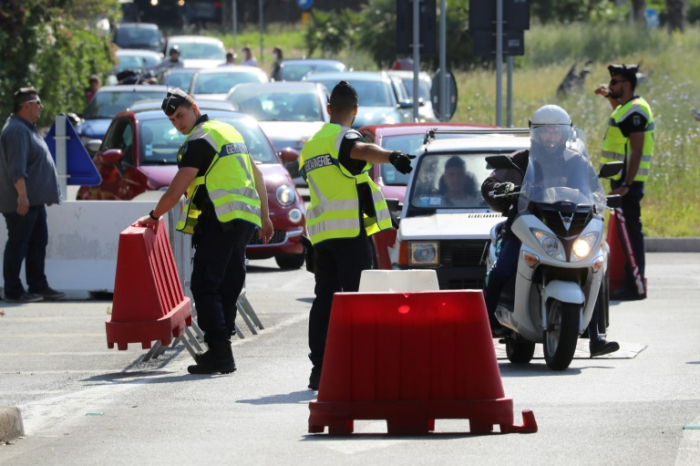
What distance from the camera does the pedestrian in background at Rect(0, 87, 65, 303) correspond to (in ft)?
46.7

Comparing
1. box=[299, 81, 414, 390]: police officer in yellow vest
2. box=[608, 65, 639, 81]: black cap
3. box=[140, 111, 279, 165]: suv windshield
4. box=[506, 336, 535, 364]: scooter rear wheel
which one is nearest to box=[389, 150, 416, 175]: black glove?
box=[299, 81, 414, 390]: police officer in yellow vest

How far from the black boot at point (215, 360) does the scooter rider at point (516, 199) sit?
1670 mm

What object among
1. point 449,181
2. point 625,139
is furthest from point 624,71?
point 449,181

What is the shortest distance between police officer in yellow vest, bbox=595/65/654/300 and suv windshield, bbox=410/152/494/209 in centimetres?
126

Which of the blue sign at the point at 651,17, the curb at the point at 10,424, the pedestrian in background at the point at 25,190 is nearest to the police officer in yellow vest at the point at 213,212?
the curb at the point at 10,424

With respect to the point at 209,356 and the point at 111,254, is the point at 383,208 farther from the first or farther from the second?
the point at 111,254

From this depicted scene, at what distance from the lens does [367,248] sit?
947 centimetres

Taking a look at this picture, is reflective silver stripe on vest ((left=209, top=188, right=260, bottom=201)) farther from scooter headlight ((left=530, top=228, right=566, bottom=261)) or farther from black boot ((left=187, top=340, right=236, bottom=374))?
scooter headlight ((left=530, top=228, right=566, bottom=261))

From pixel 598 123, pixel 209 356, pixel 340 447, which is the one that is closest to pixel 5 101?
pixel 598 123

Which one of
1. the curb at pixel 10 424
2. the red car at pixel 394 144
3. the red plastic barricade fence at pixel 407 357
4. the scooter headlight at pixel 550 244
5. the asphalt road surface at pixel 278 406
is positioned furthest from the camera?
the red car at pixel 394 144

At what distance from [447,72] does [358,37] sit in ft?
104

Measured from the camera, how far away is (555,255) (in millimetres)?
9914

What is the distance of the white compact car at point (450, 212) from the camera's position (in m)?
12.4

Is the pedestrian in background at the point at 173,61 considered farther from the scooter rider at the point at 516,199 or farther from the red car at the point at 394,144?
the scooter rider at the point at 516,199
